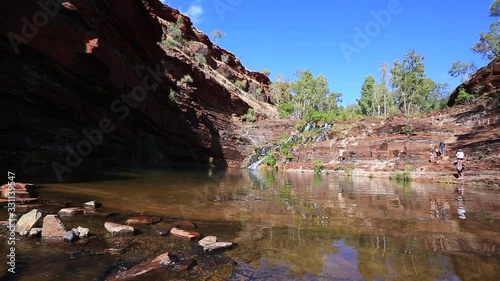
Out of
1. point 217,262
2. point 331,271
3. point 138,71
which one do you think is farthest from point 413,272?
point 138,71

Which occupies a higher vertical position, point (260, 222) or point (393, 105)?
point (393, 105)

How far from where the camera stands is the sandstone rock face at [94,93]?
16.2 m

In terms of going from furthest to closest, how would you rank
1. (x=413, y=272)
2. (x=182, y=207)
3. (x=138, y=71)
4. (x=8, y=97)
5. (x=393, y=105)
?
1. (x=393, y=105)
2. (x=138, y=71)
3. (x=8, y=97)
4. (x=182, y=207)
5. (x=413, y=272)

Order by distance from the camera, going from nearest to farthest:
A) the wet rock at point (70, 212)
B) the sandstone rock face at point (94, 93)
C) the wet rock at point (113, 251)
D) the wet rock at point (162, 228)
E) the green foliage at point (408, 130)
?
the wet rock at point (113, 251)
the wet rock at point (162, 228)
the wet rock at point (70, 212)
the sandstone rock face at point (94, 93)
the green foliage at point (408, 130)

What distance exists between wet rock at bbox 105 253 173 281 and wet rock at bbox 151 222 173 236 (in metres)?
1.36

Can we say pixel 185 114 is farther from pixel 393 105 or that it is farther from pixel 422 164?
pixel 393 105

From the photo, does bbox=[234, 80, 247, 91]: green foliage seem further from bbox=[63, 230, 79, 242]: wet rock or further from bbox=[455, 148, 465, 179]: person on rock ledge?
bbox=[63, 230, 79, 242]: wet rock

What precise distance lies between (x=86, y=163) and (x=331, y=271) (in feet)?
67.3

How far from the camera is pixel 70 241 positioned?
4473 millimetres

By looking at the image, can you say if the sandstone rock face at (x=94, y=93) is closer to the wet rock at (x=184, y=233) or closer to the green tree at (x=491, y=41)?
the wet rock at (x=184, y=233)

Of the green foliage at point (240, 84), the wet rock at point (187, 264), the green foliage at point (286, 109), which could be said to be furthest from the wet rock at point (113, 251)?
the green foliage at point (240, 84)

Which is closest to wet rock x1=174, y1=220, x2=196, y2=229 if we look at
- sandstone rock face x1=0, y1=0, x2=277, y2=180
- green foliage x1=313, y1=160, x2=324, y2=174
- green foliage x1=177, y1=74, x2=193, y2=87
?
sandstone rock face x1=0, y1=0, x2=277, y2=180

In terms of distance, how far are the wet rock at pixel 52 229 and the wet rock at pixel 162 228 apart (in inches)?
54.1

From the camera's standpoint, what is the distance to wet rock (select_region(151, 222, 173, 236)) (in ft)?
17.3
